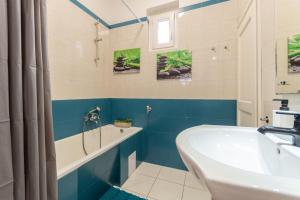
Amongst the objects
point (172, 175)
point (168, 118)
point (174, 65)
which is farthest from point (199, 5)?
point (172, 175)

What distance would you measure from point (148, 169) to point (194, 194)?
2.25 feet

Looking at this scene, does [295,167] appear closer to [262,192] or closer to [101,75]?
[262,192]

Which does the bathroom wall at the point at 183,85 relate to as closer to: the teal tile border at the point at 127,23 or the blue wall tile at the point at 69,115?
the teal tile border at the point at 127,23

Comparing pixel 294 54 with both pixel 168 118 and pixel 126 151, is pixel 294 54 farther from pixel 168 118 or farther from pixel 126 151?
pixel 126 151

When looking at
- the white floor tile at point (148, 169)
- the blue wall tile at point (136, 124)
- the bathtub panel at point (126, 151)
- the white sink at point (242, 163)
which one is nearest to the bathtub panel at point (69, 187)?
the blue wall tile at point (136, 124)

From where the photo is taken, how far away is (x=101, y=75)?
7.43ft

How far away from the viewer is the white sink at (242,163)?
1.06 feet

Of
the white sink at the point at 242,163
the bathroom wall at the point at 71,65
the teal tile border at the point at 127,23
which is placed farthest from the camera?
the teal tile border at the point at 127,23

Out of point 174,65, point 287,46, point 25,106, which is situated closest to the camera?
point 25,106

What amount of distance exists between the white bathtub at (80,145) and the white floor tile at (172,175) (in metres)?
0.64

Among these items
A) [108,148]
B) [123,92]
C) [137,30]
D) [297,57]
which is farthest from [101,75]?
[297,57]

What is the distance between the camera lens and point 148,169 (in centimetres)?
198

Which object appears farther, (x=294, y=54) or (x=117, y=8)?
(x=117, y=8)

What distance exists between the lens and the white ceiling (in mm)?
2031
